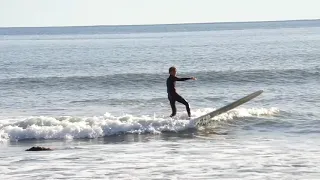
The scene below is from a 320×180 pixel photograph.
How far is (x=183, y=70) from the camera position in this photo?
51062mm

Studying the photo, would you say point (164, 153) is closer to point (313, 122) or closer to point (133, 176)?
point (133, 176)

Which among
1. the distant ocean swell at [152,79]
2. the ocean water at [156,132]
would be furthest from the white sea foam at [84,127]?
the distant ocean swell at [152,79]

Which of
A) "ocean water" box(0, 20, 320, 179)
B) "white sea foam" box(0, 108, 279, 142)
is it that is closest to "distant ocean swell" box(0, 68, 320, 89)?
"ocean water" box(0, 20, 320, 179)

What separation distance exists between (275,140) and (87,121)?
604 centimetres

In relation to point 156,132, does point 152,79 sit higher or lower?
higher

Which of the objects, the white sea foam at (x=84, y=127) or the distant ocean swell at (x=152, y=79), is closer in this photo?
the white sea foam at (x=84, y=127)

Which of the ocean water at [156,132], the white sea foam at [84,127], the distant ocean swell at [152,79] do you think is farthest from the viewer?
the distant ocean swell at [152,79]

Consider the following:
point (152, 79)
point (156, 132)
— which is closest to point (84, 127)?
point (156, 132)

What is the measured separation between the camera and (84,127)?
2023 centimetres

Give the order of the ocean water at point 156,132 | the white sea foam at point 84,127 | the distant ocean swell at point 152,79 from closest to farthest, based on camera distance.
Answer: the ocean water at point 156,132 < the white sea foam at point 84,127 < the distant ocean swell at point 152,79

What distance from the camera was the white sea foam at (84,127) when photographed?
19.7 m

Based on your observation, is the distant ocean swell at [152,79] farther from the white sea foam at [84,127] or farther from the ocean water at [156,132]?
the white sea foam at [84,127]

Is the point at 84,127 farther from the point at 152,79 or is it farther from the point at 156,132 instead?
the point at 152,79

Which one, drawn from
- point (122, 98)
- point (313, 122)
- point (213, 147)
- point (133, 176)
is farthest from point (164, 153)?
point (122, 98)
